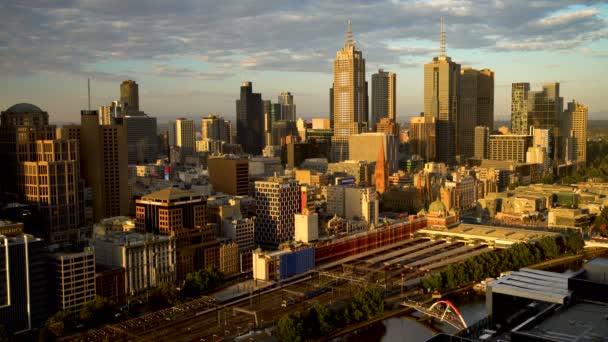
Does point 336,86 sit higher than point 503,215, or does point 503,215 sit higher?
point 336,86

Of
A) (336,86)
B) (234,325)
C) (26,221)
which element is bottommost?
(234,325)

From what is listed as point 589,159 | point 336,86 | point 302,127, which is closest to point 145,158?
point 336,86

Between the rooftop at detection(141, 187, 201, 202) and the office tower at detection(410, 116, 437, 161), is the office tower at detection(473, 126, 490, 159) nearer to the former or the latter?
→ the office tower at detection(410, 116, 437, 161)

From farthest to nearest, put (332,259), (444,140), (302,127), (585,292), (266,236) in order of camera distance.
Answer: (302,127) < (444,140) < (266,236) < (332,259) < (585,292)

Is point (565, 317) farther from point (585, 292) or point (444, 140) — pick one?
point (444, 140)

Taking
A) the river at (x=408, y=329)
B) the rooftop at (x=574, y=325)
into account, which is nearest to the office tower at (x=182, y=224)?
the river at (x=408, y=329)

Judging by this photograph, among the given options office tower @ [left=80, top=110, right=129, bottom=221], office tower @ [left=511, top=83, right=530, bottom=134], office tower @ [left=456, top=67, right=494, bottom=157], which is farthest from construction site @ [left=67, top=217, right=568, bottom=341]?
office tower @ [left=456, top=67, right=494, bottom=157]

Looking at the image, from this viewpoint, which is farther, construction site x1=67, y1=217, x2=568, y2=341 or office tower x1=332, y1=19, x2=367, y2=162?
office tower x1=332, y1=19, x2=367, y2=162
